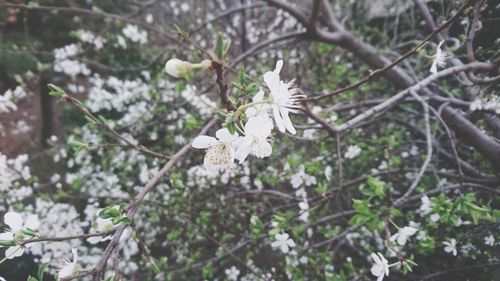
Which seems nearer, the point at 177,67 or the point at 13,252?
the point at 177,67

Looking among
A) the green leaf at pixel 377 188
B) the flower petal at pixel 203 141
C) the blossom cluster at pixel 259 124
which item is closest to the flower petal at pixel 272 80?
the blossom cluster at pixel 259 124

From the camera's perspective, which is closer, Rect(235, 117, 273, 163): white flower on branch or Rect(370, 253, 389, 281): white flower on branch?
Rect(235, 117, 273, 163): white flower on branch

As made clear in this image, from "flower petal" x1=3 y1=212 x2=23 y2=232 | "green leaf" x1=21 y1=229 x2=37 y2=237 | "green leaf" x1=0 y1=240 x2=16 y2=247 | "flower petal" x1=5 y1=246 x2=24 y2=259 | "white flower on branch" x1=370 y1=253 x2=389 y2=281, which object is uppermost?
"flower petal" x1=3 y1=212 x2=23 y2=232

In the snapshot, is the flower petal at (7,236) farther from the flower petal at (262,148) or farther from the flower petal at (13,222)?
the flower petal at (262,148)

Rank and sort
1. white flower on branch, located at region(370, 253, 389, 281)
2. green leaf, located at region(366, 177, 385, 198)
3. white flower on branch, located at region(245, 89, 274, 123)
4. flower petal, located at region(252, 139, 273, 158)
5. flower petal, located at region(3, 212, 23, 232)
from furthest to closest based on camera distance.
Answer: green leaf, located at region(366, 177, 385, 198) < white flower on branch, located at region(370, 253, 389, 281) < flower petal, located at region(3, 212, 23, 232) < flower petal, located at region(252, 139, 273, 158) < white flower on branch, located at region(245, 89, 274, 123)

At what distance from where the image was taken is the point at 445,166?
313 centimetres

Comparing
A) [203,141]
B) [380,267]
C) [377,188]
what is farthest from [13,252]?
[377,188]

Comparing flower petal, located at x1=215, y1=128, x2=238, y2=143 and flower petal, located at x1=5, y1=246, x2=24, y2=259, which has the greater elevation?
flower petal, located at x1=215, y1=128, x2=238, y2=143

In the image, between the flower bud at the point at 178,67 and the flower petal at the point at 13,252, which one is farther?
the flower petal at the point at 13,252

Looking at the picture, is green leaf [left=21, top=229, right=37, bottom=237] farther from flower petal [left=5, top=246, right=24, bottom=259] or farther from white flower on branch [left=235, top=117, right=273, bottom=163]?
white flower on branch [left=235, top=117, right=273, bottom=163]

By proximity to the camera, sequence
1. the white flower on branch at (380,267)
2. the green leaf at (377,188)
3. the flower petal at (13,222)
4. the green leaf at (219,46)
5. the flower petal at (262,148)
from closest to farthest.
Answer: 1. the green leaf at (219,46)
2. the flower petal at (262,148)
3. the flower petal at (13,222)
4. the white flower on branch at (380,267)
5. the green leaf at (377,188)

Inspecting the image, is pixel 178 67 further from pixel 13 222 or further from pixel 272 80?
pixel 13 222

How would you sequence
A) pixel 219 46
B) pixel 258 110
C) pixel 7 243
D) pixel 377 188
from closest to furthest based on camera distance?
pixel 219 46, pixel 258 110, pixel 7 243, pixel 377 188

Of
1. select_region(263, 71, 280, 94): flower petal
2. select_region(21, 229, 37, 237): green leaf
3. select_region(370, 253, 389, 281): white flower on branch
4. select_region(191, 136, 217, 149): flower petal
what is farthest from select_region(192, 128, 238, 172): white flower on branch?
select_region(370, 253, 389, 281): white flower on branch
